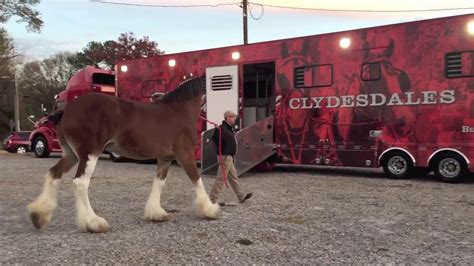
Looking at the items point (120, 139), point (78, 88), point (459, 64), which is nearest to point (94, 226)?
point (120, 139)

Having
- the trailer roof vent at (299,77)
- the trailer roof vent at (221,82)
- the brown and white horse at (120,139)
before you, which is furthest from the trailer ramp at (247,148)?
the brown and white horse at (120,139)

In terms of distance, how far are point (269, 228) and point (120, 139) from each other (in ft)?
7.47

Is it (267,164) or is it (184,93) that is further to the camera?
(267,164)

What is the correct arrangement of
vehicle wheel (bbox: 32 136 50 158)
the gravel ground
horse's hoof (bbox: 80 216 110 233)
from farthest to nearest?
vehicle wheel (bbox: 32 136 50 158)
horse's hoof (bbox: 80 216 110 233)
the gravel ground

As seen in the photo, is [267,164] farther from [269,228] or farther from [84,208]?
[84,208]

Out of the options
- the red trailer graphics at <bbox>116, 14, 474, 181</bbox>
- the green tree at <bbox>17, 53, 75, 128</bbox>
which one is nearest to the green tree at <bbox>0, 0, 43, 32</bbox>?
the red trailer graphics at <bbox>116, 14, 474, 181</bbox>

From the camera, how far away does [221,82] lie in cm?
1332

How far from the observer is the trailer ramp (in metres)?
11.9

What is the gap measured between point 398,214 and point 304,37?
619 cm

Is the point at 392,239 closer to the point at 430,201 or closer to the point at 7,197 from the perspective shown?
the point at 430,201

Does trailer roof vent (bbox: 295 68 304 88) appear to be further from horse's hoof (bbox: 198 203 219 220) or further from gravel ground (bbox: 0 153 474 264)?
horse's hoof (bbox: 198 203 219 220)

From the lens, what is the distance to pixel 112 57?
4509 cm

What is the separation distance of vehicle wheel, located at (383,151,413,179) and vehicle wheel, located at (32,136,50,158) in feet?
46.0

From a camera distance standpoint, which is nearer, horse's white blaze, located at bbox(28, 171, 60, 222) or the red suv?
horse's white blaze, located at bbox(28, 171, 60, 222)
